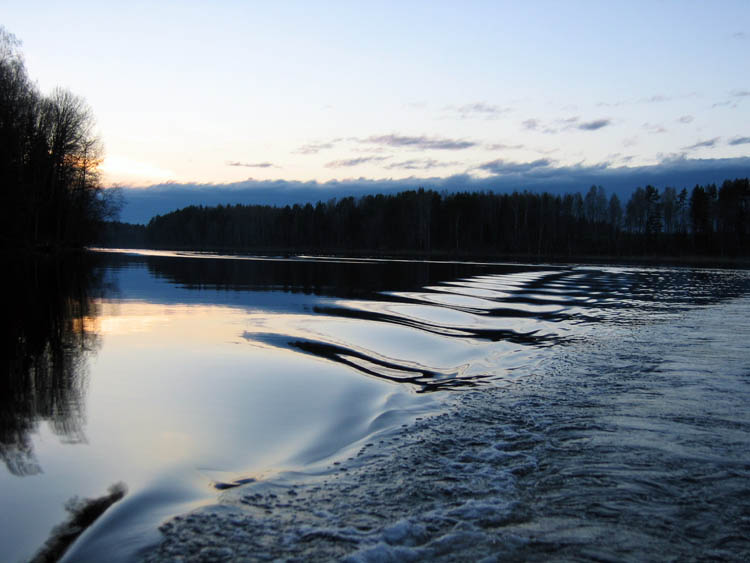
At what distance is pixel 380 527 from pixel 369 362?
552cm

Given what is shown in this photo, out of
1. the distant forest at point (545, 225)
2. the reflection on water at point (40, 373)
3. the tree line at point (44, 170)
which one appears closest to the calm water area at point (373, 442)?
the reflection on water at point (40, 373)

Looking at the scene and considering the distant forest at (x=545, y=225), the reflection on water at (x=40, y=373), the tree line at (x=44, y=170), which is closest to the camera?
the reflection on water at (x=40, y=373)

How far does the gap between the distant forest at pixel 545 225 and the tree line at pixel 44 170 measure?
5901 cm

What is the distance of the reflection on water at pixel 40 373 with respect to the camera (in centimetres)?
517

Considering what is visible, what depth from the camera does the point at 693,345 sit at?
1131 cm

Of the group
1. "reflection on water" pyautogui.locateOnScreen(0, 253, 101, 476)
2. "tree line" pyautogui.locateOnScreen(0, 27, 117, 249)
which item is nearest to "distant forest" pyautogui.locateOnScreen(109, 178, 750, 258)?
"tree line" pyautogui.locateOnScreen(0, 27, 117, 249)

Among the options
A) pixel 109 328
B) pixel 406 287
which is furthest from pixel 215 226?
pixel 109 328

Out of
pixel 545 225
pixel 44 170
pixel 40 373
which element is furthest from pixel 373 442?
pixel 545 225

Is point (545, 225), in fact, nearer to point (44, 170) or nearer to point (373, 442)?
point (44, 170)

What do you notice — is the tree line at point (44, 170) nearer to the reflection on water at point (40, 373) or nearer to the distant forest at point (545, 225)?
the reflection on water at point (40, 373)

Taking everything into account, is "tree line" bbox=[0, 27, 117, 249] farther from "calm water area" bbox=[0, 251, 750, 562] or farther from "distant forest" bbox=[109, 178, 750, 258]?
"distant forest" bbox=[109, 178, 750, 258]

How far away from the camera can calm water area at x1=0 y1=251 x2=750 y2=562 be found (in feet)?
12.0

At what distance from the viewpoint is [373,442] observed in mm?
5543

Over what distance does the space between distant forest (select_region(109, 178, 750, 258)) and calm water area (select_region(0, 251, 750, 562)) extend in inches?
3496
